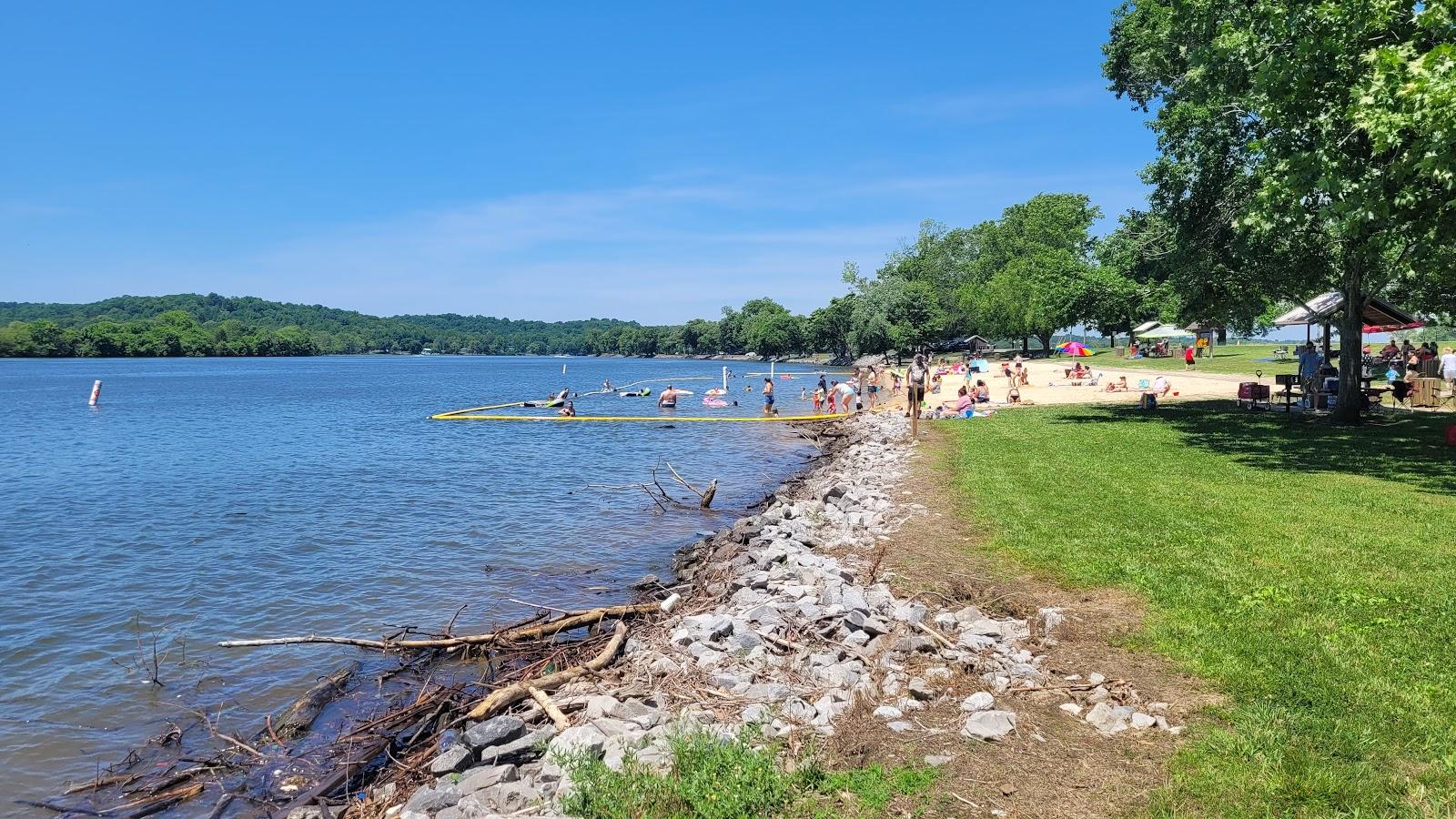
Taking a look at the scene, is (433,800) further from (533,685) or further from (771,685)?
(771,685)

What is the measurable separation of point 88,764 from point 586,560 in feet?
24.7

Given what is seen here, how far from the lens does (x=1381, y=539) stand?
9.29 meters

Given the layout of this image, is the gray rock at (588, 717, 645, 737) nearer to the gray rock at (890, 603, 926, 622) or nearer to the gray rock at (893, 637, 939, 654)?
the gray rock at (893, 637, 939, 654)

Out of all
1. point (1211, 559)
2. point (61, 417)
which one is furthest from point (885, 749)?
point (61, 417)

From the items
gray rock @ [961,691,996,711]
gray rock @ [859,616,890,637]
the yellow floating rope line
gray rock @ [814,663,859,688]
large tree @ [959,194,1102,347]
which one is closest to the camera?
gray rock @ [961,691,996,711]

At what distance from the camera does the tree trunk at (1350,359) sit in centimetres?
1955

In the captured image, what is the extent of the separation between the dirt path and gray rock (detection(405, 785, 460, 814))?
2.60 m

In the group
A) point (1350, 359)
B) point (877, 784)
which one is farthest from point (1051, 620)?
point (1350, 359)

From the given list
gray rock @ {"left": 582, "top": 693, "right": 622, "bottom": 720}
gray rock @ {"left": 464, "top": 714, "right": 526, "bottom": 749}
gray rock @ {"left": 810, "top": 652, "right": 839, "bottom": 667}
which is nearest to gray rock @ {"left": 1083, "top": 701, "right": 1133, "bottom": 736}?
gray rock @ {"left": 810, "top": 652, "right": 839, "bottom": 667}

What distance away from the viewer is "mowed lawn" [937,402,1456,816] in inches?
189

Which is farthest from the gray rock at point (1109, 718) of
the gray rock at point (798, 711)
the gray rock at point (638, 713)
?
the gray rock at point (638, 713)

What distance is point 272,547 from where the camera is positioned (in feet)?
52.4

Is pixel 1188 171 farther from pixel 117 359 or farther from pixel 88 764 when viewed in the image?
pixel 117 359

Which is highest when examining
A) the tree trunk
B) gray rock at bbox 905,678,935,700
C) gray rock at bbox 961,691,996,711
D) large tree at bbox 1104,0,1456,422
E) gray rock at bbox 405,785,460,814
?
large tree at bbox 1104,0,1456,422
